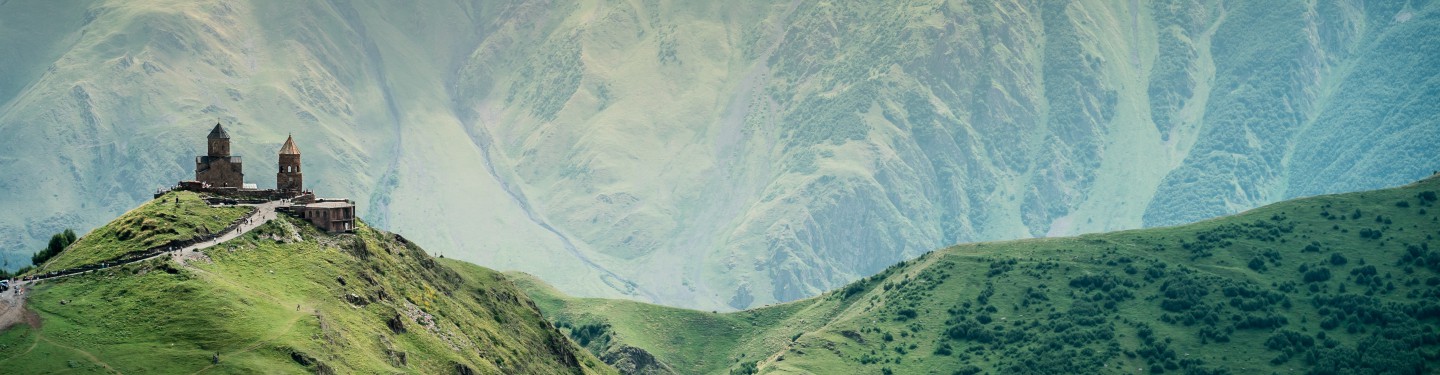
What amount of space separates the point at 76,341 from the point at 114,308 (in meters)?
9.37

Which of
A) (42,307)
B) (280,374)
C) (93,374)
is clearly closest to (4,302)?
(42,307)

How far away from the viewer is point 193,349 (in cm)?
19525

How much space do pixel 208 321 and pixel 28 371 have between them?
21606 millimetres

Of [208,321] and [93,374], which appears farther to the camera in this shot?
[208,321]

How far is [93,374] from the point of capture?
609ft

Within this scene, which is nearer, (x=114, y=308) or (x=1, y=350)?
(x=1, y=350)

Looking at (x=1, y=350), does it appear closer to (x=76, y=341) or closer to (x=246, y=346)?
(x=76, y=341)

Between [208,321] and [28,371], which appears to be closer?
[28,371]

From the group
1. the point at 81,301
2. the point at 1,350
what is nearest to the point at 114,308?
the point at 81,301

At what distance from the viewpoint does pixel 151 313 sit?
19962 centimetres

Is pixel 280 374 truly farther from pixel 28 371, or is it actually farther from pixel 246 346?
pixel 28 371

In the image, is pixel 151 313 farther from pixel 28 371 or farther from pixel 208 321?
pixel 28 371

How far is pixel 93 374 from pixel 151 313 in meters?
14.9

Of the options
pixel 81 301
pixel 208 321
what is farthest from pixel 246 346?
pixel 81 301
